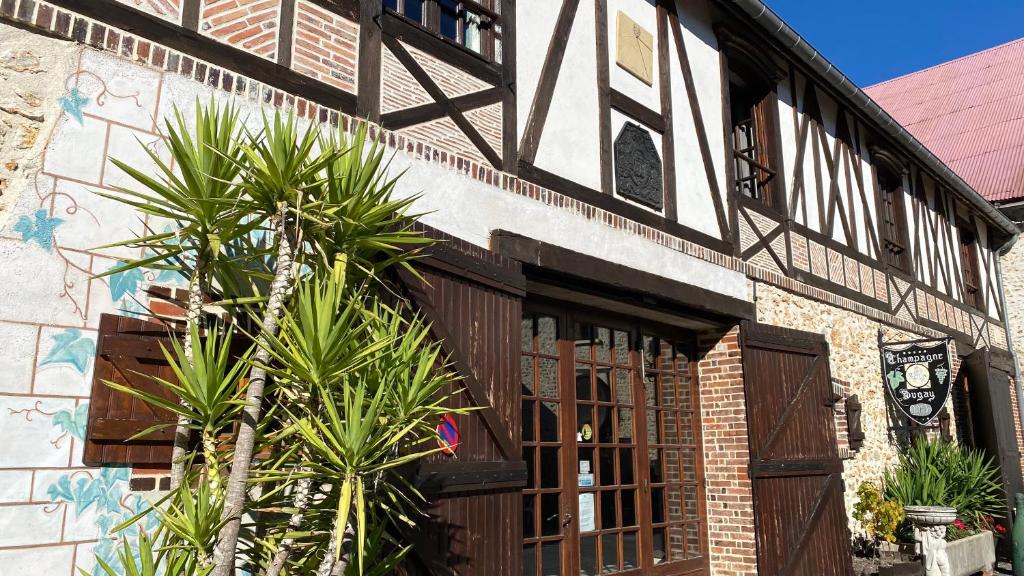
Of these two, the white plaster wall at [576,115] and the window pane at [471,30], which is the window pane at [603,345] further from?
the window pane at [471,30]

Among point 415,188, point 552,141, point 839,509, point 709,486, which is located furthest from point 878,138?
point 415,188

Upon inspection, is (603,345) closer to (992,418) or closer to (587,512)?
(587,512)

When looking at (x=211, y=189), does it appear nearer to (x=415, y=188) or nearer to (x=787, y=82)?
(x=415, y=188)

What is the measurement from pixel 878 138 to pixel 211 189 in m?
9.25

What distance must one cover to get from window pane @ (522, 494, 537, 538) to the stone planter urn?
4.44 meters

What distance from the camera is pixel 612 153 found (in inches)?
210

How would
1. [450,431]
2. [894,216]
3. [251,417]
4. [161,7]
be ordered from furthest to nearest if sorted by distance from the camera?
[894,216] → [450,431] → [161,7] → [251,417]

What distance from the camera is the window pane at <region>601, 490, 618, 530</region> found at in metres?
5.11

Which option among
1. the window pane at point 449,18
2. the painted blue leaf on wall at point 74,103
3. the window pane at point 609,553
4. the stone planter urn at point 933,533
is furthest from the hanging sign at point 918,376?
the painted blue leaf on wall at point 74,103

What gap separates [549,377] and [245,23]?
2.83 meters

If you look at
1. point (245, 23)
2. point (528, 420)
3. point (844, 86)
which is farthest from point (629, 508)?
point (844, 86)

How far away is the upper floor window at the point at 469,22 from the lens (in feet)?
14.3

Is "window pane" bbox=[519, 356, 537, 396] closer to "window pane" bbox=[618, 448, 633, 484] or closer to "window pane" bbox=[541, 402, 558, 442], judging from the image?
"window pane" bbox=[541, 402, 558, 442]

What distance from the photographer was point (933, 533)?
6922 millimetres
